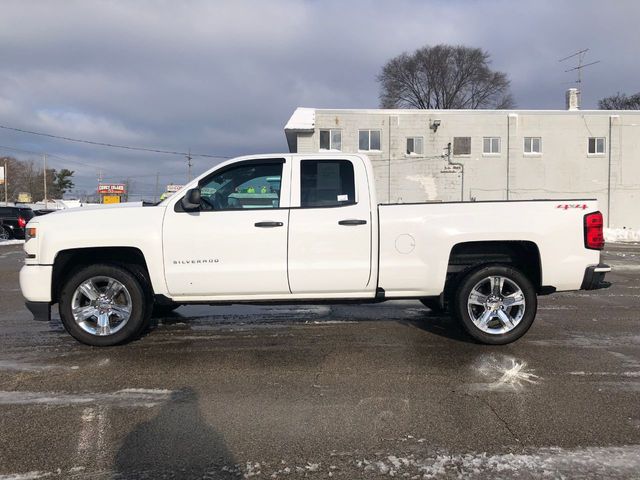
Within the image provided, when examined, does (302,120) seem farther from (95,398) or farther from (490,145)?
(95,398)

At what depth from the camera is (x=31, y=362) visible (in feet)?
16.8

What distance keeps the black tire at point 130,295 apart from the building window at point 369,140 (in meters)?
30.3

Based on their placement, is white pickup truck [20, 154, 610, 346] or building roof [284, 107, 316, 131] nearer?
white pickup truck [20, 154, 610, 346]

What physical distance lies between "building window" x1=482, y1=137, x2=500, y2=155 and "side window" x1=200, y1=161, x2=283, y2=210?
31.5 meters

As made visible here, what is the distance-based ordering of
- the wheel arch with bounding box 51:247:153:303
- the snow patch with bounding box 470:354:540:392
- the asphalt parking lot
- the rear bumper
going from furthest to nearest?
the wheel arch with bounding box 51:247:153:303, the rear bumper, the snow patch with bounding box 470:354:540:392, the asphalt parking lot

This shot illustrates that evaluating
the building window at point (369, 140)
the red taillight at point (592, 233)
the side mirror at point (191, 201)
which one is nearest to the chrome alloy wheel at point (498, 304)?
the red taillight at point (592, 233)

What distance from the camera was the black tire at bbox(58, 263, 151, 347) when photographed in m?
5.39

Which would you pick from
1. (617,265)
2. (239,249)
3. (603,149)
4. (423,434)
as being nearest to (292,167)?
(239,249)

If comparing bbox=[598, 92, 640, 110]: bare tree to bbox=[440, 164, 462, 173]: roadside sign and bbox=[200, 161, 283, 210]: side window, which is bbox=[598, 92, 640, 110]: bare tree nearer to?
bbox=[440, 164, 462, 173]: roadside sign

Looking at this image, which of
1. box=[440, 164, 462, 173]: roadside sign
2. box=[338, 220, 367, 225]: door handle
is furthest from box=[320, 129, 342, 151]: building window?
box=[338, 220, 367, 225]: door handle

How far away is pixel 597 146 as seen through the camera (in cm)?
3444

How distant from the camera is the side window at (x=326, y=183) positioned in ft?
18.2

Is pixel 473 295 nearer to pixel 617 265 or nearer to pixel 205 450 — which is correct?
pixel 205 450

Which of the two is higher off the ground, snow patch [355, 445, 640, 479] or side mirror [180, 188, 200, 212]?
side mirror [180, 188, 200, 212]
